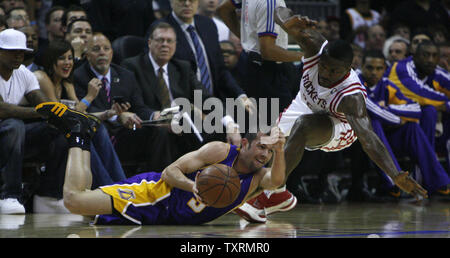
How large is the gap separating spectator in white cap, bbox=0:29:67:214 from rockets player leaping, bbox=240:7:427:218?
6.13 feet

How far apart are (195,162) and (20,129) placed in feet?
6.06

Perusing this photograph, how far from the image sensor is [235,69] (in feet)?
26.2

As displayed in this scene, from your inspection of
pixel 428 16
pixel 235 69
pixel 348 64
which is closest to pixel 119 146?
pixel 235 69

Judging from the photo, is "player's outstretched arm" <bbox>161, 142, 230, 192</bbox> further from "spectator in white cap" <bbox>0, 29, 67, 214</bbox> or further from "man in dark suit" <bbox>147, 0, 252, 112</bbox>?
"man in dark suit" <bbox>147, 0, 252, 112</bbox>

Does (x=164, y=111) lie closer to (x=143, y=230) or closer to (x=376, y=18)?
(x=143, y=230)

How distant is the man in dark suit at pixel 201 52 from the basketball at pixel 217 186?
2.96 meters

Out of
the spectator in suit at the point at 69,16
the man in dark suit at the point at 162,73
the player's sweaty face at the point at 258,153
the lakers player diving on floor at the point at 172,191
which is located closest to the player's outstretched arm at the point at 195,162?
the lakers player diving on floor at the point at 172,191

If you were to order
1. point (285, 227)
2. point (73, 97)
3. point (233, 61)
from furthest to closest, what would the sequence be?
point (233, 61) < point (73, 97) < point (285, 227)

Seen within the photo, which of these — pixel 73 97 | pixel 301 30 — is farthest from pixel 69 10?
pixel 301 30

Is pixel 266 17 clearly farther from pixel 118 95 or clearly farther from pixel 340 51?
pixel 118 95

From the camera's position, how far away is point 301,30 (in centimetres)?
502

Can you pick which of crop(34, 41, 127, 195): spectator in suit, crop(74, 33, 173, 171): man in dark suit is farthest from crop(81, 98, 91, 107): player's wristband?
crop(74, 33, 173, 171): man in dark suit

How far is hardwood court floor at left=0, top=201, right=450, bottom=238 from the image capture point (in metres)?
3.98

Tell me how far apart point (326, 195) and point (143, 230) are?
3.83 metres
